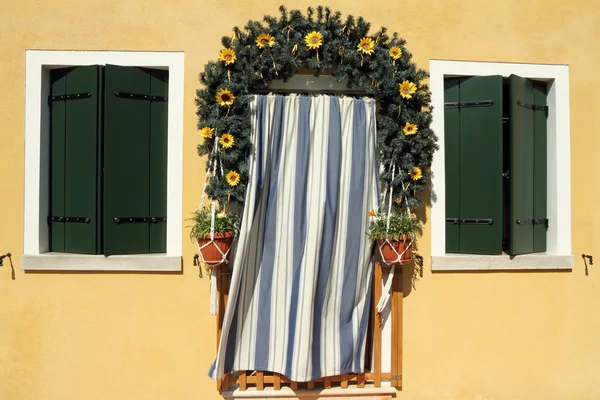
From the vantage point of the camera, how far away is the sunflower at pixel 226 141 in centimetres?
342

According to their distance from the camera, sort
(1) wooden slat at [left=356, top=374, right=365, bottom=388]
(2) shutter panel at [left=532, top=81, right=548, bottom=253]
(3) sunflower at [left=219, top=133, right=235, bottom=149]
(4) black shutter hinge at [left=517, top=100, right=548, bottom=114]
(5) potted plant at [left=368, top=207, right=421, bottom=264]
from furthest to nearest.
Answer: (2) shutter panel at [left=532, top=81, right=548, bottom=253] → (4) black shutter hinge at [left=517, top=100, right=548, bottom=114] → (1) wooden slat at [left=356, top=374, right=365, bottom=388] → (5) potted plant at [left=368, top=207, right=421, bottom=264] → (3) sunflower at [left=219, top=133, right=235, bottom=149]

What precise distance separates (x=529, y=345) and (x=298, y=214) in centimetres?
222

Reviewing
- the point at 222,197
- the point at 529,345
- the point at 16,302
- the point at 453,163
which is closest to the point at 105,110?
the point at 222,197

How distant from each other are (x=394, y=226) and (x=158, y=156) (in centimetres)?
196

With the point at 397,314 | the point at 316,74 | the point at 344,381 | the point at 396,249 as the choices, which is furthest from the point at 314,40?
the point at 344,381

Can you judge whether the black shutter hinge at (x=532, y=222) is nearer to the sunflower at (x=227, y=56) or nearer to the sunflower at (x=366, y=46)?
the sunflower at (x=366, y=46)

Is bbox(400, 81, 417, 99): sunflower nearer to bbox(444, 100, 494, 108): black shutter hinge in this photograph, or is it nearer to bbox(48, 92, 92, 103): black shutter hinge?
bbox(444, 100, 494, 108): black shutter hinge

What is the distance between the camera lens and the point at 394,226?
140 inches

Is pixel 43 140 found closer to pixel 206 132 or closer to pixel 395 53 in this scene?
pixel 206 132

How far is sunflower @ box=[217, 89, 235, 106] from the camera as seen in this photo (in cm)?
344

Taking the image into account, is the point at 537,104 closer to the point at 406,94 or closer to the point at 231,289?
the point at 406,94

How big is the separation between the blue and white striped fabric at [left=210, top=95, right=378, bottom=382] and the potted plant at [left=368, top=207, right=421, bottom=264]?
0.14 m

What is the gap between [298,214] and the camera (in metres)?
3.63

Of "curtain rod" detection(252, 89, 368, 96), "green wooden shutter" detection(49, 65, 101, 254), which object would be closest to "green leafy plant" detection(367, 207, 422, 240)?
"curtain rod" detection(252, 89, 368, 96)
